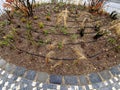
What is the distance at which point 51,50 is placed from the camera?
139 inches

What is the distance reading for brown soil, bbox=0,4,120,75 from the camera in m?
3.29

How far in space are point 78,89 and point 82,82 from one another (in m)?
0.16

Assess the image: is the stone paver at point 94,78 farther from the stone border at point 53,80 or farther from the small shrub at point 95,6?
the small shrub at point 95,6

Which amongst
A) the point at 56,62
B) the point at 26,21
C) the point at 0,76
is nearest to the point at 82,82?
the point at 56,62

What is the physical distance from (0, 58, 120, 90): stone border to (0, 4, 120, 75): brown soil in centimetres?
11

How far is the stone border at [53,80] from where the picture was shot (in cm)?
297

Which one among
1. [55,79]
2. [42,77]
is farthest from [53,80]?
[42,77]

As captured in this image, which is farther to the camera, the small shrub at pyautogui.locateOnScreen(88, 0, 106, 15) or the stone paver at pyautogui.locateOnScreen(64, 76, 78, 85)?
the small shrub at pyautogui.locateOnScreen(88, 0, 106, 15)

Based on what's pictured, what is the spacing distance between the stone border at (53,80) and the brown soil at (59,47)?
0.11 m

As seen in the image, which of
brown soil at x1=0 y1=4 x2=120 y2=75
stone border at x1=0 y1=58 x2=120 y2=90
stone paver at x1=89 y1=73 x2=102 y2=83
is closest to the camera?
stone border at x1=0 y1=58 x2=120 y2=90

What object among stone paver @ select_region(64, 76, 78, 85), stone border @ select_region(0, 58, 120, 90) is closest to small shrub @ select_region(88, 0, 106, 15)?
stone border @ select_region(0, 58, 120, 90)

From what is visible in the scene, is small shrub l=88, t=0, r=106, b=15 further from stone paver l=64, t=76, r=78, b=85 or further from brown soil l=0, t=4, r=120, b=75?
stone paver l=64, t=76, r=78, b=85

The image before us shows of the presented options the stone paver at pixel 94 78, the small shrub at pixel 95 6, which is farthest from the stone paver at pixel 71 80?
the small shrub at pixel 95 6

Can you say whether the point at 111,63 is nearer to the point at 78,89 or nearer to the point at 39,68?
the point at 78,89
